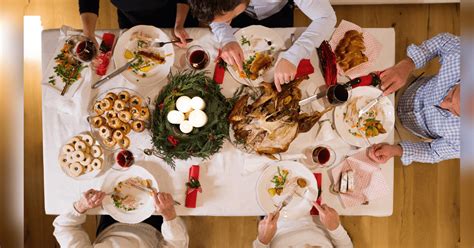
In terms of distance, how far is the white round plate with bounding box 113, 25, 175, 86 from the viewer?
1.61 metres

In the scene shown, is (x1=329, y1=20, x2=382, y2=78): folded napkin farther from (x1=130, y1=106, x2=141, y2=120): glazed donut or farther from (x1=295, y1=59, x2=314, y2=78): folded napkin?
(x1=130, y1=106, x2=141, y2=120): glazed donut

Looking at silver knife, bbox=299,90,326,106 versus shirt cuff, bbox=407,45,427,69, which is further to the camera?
shirt cuff, bbox=407,45,427,69

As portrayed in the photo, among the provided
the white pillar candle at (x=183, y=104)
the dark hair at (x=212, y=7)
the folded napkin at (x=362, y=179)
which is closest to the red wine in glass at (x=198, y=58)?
the white pillar candle at (x=183, y=104)

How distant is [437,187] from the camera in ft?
7.80

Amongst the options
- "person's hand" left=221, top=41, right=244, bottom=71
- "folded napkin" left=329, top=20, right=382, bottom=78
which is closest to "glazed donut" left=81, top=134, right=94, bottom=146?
"person's hand" left=221, top=41, right=244, bottom=71

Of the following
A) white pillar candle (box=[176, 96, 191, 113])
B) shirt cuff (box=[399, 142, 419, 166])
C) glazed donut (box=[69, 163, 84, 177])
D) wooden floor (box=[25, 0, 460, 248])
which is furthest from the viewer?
wooden floor (box=[25, 0, 460, 248])

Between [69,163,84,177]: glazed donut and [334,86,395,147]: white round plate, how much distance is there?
1.02 metres

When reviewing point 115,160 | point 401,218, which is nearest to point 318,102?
A: point 115,160

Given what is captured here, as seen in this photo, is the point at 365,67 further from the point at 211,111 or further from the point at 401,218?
the point at 401,218

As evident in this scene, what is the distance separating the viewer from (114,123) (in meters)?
1.59

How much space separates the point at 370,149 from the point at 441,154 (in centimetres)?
31

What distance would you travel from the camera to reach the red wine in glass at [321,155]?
161cm

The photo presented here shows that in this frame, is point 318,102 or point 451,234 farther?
point 451,234

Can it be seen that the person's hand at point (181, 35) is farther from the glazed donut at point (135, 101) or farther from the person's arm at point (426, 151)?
the person's arm at point (426, 151)
